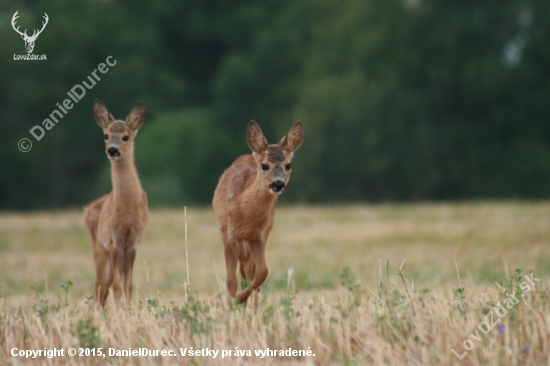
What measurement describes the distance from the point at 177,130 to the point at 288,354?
41.3m

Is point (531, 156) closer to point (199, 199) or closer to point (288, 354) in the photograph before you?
point (199, 199)

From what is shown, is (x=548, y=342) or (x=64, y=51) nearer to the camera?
(x=548, y=342)

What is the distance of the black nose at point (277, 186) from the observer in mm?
7086

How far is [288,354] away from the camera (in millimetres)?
5633

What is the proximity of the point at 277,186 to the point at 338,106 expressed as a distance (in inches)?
1350

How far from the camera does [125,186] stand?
8.95 metres

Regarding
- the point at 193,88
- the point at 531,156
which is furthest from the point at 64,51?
the point at 531,156

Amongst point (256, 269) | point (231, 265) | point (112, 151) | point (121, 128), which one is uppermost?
point (121, 128)

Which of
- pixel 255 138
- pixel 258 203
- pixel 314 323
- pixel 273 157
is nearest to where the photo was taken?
pixel 314 323

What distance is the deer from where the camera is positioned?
7338 millimetres

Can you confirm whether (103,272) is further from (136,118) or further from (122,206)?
(136,118)

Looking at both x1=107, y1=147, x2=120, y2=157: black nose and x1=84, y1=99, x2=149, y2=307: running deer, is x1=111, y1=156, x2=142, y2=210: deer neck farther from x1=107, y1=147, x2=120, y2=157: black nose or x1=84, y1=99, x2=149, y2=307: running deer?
x1=107, y1=147, x2=120, y2=157: black nose

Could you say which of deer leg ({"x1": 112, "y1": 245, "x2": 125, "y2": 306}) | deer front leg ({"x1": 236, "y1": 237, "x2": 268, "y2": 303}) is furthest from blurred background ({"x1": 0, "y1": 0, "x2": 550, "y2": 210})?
deer front leg ({"x1": 236, "y1": 237, "x2": 268, "y2": 303})

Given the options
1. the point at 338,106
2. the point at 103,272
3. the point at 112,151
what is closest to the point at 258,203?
the point at 112,151
